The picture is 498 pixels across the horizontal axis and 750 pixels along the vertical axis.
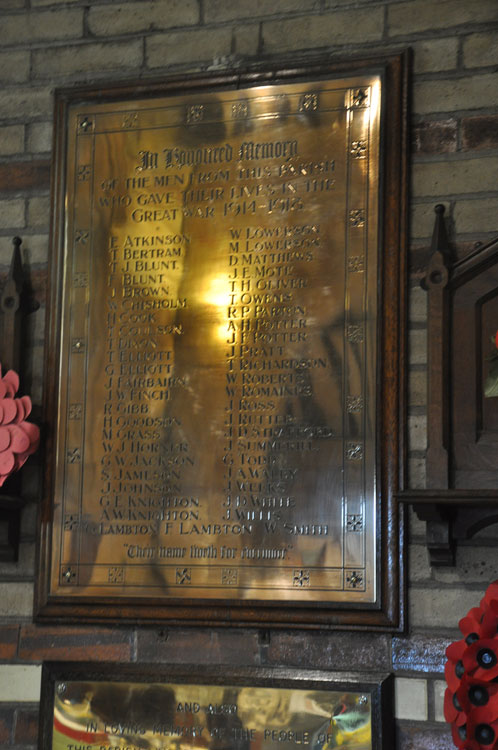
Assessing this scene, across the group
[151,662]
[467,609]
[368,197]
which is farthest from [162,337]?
[467,609]

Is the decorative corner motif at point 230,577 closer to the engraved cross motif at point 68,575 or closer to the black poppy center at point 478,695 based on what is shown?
the engraved cross motif at point 68,575

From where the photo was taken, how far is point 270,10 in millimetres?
2902

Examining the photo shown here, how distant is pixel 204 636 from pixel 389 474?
1.90 feet

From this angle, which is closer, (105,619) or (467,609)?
(467,609)

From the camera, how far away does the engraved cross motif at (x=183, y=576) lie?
8.75 feet

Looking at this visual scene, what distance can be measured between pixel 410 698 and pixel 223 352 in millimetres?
912

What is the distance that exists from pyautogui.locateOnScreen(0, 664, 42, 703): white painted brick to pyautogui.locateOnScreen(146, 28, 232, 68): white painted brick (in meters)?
1.57

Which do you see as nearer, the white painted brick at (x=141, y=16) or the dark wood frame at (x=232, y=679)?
the dark wood frame at (x=232, y=679)

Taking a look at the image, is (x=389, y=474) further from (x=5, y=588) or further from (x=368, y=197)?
(x=5, y=588)

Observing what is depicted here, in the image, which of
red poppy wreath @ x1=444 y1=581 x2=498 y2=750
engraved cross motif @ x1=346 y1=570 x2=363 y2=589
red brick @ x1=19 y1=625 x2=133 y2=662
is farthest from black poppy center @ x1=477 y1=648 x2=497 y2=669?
red brick @ x1=19 y1=625 x2=133 y2=662

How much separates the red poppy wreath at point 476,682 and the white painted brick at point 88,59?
5.49 ft

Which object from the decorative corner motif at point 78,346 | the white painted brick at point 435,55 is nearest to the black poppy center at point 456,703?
the decorative corner motif at point 78,346

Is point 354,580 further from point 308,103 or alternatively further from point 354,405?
point 308,103

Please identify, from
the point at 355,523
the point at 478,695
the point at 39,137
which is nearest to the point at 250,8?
the point at 39,137
